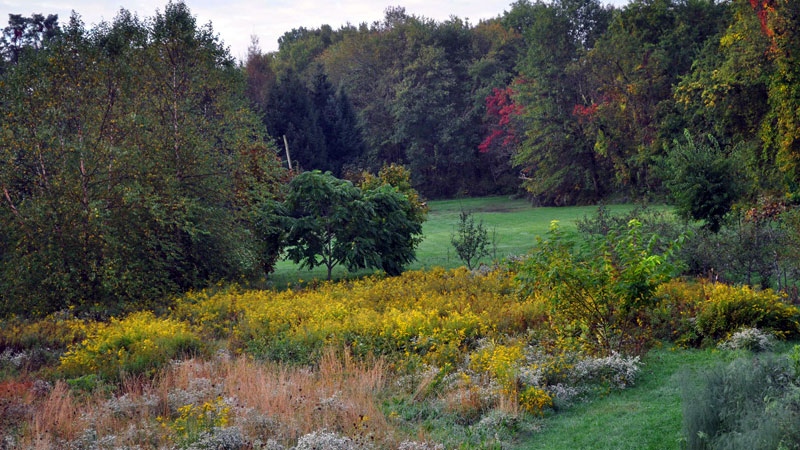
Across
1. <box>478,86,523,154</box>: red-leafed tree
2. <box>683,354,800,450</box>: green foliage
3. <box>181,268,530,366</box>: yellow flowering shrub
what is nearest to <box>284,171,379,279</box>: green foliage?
<box>181,268,530,366</box>: yellow flowering shrub

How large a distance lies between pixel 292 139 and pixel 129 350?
32392mm

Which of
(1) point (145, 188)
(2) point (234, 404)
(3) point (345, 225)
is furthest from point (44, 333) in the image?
(3) point (345, 225)

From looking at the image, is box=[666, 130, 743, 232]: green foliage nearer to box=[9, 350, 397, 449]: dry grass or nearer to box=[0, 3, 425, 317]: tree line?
box=[0, 3, 425, 317]: tree line

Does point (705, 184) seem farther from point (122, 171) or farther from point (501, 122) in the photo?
point (501, 122)

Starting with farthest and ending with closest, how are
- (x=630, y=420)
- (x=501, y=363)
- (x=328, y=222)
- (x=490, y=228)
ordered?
1. (x=490, y=228)
2. (x=328, y=222)
3. (x=501, y=363)
4. (x=630, y=420)

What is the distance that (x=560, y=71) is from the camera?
39156 mm

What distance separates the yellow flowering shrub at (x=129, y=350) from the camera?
29.7 feet

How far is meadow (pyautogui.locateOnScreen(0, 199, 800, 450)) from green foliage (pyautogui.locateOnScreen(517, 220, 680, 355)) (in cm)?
11

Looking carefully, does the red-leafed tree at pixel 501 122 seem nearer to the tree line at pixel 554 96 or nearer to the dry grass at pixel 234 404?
the tree line at pixel 554 96

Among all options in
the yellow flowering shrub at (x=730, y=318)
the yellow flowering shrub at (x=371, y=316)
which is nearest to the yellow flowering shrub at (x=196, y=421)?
the yellow flowering shrub at (x=371, y=316)

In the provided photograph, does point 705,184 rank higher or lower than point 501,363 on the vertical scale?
higher

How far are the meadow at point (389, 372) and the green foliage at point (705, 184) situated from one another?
3.11m

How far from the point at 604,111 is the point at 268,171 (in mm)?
23165

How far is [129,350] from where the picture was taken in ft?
31.8
